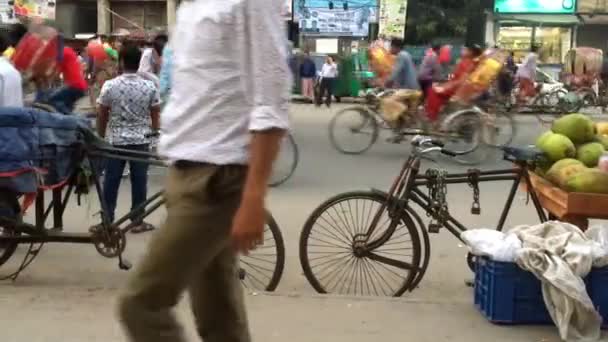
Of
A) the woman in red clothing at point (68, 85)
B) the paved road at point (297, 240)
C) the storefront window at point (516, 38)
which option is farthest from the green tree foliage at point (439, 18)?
the woman in red clothing at point (68, 85)

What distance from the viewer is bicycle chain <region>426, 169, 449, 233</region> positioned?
5297 millimetres

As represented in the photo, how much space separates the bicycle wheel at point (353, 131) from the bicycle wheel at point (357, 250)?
23.5 ft

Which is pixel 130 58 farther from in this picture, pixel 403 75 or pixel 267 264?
pixel 403 75

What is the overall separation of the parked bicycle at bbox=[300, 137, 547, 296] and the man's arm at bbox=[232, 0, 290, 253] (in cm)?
290

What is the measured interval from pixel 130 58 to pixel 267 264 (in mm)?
2475

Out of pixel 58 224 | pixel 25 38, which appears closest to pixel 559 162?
pixel 58 224

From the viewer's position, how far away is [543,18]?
31.7 m

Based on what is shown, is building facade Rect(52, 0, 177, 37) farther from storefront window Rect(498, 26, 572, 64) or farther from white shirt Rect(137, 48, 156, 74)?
white shirt Rect(137, 48, 156, 74)

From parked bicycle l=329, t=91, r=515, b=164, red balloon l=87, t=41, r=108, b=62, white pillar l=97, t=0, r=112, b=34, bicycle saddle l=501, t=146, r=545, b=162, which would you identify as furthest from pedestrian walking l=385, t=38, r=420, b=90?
white pillar l=97, t=0, r=112, b=34

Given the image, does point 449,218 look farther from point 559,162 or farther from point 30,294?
point 30,294

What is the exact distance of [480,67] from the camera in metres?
12.6

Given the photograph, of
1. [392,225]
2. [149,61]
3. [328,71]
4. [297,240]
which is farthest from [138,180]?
[328,71]

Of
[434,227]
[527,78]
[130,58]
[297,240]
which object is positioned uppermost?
[130,58]

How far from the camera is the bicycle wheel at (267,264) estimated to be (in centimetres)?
541
